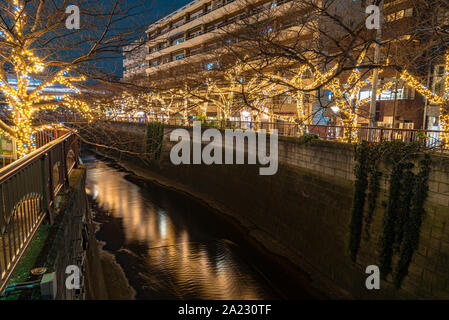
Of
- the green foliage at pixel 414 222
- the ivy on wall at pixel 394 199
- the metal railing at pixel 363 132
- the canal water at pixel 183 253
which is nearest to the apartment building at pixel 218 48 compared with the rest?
the metal railing at pixel 363 132

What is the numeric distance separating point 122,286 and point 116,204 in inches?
429

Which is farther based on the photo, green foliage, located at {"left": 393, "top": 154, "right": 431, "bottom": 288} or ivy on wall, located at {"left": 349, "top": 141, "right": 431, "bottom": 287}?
ivy on wall, located at {"left": 349, "top": 141, "right": 431, "bottom": 287}

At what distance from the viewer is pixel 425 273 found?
7.93 m

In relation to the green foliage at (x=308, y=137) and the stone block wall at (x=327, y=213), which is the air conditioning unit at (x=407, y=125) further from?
the green foliage at (x=308, y=137)

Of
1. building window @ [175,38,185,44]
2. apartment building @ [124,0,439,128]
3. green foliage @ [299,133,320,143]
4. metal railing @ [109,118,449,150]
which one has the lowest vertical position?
green foliage @ [299,133,320,143]

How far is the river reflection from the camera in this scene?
35.0ft

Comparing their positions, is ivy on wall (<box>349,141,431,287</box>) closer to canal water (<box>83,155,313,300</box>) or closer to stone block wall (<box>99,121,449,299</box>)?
stone block wall (<box>99,121,449,299</box>)

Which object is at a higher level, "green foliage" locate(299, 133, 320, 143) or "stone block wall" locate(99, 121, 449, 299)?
"green foliage" locate(299, 133, 320, 143)

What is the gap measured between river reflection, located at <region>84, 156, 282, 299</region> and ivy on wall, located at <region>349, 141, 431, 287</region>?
13.1 ft

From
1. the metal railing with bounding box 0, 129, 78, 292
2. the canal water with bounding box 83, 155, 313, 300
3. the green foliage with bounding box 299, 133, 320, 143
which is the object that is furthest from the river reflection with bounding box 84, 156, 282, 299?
the metal railing with bounding box 0, 129, 78, 292

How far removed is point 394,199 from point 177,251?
9296mm

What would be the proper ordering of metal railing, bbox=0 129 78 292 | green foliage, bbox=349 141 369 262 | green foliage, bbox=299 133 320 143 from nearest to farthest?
metal railing, bbox=0 129 78 292
green foliage, bbox=349 141 369 262
green foliage, bbox=299 133 320 143

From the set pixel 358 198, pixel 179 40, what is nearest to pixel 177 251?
pixel 358 198

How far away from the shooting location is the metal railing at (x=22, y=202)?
2.96m
